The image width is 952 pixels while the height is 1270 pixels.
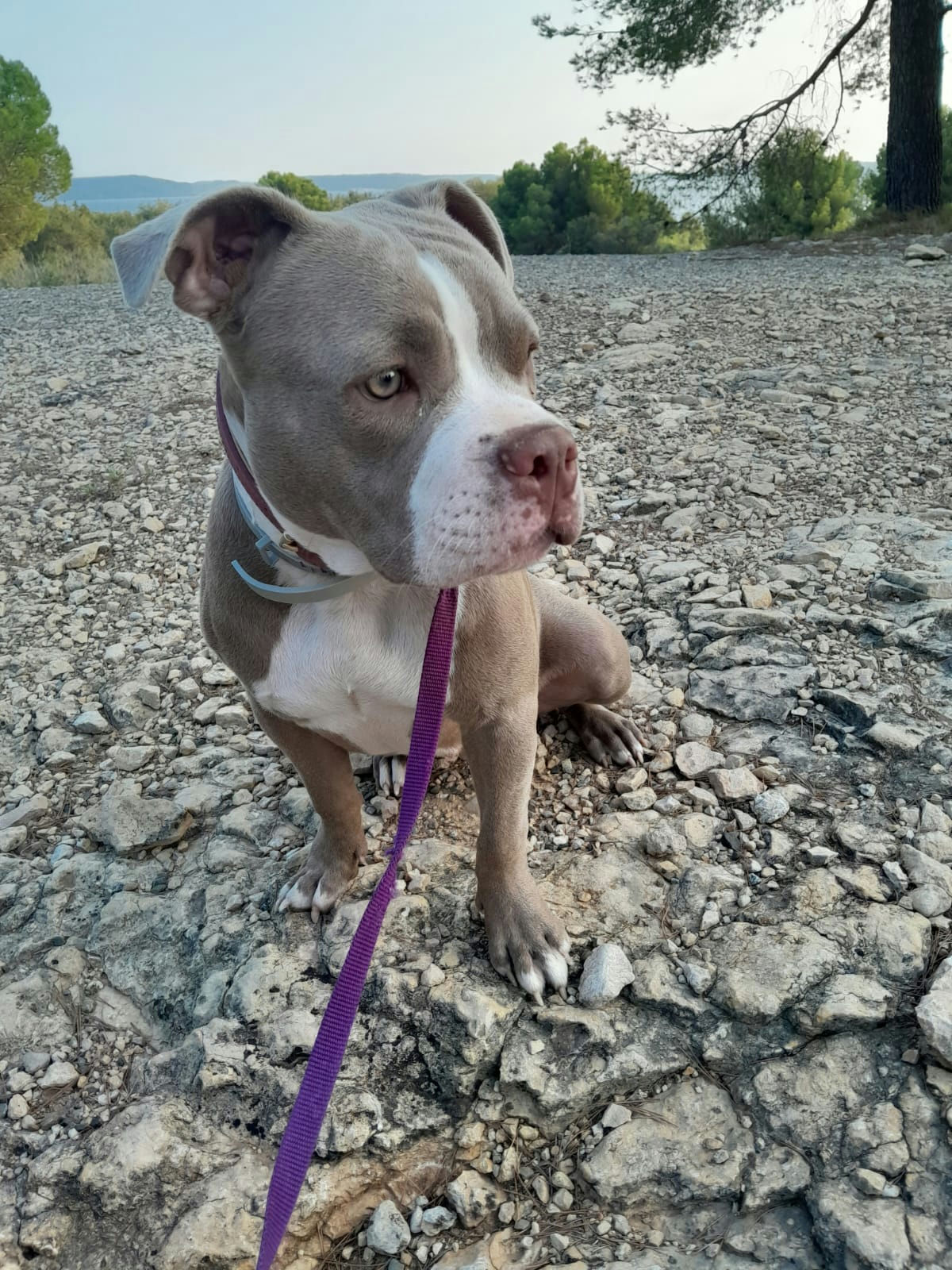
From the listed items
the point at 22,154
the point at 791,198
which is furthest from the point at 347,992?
the point at 22,154

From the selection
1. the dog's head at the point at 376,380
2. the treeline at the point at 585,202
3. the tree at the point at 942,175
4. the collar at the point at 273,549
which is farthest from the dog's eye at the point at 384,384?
the tree at the point at 942,175

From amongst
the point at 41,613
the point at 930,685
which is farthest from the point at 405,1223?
the point at 41,613

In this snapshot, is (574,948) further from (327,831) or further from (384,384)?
(384,384)

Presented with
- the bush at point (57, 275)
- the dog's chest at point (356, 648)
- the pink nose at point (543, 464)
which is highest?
the bush at point (57, 275)

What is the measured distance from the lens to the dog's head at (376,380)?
173 cm

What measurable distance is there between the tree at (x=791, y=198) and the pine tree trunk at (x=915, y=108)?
852 mm

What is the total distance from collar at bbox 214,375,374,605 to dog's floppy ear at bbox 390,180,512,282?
700 millimetres

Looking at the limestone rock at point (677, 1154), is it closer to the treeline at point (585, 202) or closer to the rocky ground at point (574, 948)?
the rocky ground at point (574, 948)

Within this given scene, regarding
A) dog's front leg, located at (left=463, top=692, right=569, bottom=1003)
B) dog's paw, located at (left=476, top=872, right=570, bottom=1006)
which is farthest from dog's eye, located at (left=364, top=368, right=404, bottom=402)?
A: dog's paw, located at (left=476, top=872, right=570, bottom=1006)

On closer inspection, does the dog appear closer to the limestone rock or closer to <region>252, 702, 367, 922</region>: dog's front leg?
<region>252, 702, 367, 922</region>: dog's front leg

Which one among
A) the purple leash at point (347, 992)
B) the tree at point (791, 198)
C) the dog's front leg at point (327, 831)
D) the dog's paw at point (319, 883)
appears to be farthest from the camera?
the tree at point (791, 198)

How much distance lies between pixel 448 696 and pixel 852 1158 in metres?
1.26

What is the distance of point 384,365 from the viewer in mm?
1769

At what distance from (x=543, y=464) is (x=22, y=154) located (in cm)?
2671
